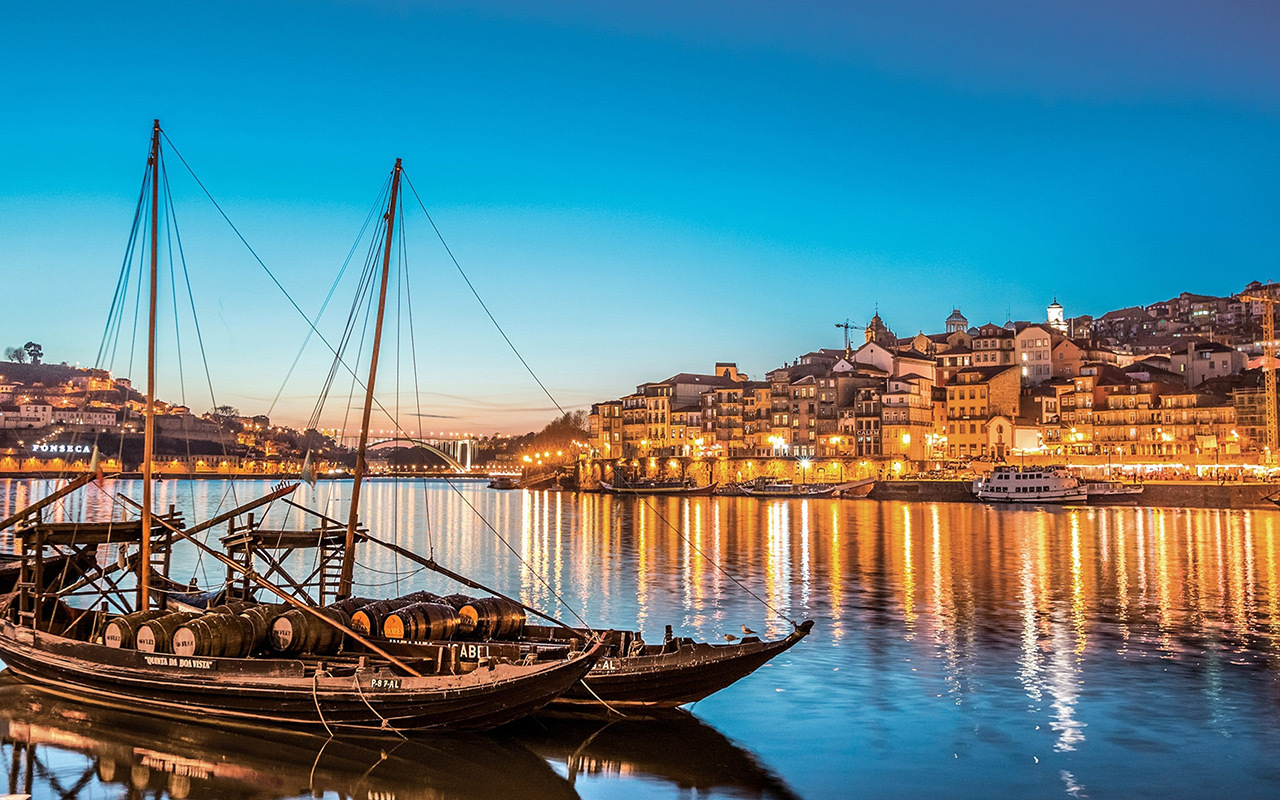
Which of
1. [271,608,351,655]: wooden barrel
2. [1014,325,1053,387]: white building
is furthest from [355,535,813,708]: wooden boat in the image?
[1014,325,1053,387]: white building

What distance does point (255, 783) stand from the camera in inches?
617

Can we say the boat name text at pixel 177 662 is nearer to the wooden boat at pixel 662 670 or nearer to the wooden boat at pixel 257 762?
the wooden boat at pixel 257 762

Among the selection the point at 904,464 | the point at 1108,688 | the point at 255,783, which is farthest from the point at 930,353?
the point at 255,783

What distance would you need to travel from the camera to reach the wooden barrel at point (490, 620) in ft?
63.8

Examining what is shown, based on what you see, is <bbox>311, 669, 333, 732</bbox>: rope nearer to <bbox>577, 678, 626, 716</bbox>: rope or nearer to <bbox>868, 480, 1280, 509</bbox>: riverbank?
<bbox>577, 678, 626, 716</bbox>: rope

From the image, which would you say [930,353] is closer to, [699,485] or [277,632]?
[699,485]

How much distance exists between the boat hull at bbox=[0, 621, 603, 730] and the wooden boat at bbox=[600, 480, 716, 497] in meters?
113

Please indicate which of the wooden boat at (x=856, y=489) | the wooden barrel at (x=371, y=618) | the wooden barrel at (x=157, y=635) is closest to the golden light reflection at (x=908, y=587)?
the wooden barrel at (x=371, y=618)

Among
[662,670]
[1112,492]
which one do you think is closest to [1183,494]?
[1112,492]

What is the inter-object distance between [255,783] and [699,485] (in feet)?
400

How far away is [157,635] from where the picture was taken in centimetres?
1878

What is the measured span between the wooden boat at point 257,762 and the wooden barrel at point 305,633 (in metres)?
1.32

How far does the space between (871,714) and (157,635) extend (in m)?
12.1

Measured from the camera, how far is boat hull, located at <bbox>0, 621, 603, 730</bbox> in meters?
16.7
